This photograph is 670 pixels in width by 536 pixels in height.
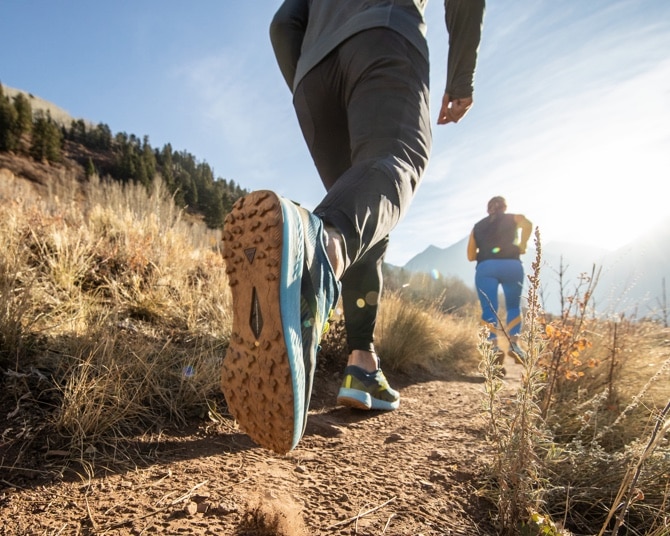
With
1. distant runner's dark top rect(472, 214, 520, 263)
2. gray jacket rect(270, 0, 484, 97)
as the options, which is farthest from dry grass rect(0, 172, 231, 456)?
distant runner's dark top rect(472, 214, 520, 263)

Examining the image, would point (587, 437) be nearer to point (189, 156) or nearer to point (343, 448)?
point (343, 448)

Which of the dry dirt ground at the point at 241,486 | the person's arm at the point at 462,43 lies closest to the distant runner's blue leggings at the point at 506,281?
the person's arm at the point at 462,43

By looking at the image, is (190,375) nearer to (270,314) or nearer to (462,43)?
(270,314)

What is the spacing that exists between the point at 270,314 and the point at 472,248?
4308mm

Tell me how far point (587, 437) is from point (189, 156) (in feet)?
201

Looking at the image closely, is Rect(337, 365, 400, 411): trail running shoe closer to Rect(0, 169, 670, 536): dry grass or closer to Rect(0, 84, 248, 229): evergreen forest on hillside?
Rect(0, 169, 670, 536): dry grass

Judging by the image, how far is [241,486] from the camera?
85 cm

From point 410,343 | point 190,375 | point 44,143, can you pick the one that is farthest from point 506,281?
point 44,143

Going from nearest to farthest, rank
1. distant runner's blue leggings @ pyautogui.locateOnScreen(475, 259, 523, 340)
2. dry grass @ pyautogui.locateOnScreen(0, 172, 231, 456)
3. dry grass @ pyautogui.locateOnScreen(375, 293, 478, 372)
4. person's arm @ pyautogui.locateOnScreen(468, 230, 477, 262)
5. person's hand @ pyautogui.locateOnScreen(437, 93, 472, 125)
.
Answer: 1. dry grass @ pyautogui.locateOnScreen(0, 172, 231, 456)
2. person's hand @ pyautogui.locateOnScreen(437, 93, 472, 125)
3. dry grass @ pyautogui.locateOnScreen(375, 293, 478, 372)
4. distant runner's blue leggings @ pyautogui.locateOnScreen(475, 259, 523, 340)
5. person's arm @ pyautogui.locateOnScreen(468, 230, 477, 262)

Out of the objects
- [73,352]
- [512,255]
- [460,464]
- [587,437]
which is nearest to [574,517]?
[460,464]

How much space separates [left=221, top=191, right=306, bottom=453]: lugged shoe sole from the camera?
634 millimetres

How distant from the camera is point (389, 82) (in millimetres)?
1001

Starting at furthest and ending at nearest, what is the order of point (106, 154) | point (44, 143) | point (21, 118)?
1. point (106, 154)
2. point (44, 143)
3. point (21, 118)

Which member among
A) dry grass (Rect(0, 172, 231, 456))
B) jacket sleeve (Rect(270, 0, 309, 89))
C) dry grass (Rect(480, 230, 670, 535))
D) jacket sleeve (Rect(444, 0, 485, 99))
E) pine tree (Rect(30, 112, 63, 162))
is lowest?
dry grass (Rect(480, 230, 670, 535))
